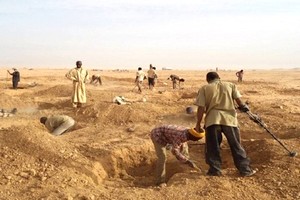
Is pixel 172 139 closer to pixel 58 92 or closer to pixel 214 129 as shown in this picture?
pixel 214 129

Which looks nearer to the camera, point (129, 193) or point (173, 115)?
point (129, 193)

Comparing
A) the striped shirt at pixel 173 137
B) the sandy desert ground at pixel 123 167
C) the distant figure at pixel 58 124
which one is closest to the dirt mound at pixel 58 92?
the sandy desert ground at pixel 123 167

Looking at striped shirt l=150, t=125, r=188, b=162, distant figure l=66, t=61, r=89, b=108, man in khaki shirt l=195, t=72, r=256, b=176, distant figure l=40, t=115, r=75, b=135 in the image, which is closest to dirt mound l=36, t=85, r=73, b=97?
distant figure l=66, t=61, r=89, b=108

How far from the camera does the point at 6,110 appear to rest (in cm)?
1280

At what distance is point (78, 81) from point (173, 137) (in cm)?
745

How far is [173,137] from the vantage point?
5250 millimetres

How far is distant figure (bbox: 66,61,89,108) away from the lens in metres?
12.1

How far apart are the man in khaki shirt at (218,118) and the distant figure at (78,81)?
7.34 metres

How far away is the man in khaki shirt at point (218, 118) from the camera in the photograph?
5.20 m

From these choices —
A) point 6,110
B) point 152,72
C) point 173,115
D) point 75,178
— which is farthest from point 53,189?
point 152,72

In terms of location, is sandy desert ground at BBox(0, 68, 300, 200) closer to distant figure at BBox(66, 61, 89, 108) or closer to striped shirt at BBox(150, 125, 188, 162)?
striped shirt at BBox(150, 125, 188, 162)

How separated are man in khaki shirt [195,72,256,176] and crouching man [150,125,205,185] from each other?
17 centimetres

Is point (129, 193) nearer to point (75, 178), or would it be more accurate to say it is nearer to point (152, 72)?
point (75, 178)

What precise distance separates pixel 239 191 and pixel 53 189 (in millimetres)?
2290
